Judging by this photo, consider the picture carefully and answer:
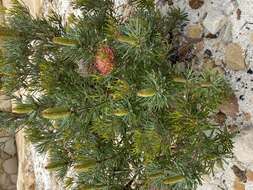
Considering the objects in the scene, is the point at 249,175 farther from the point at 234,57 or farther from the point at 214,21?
the point at 214,21

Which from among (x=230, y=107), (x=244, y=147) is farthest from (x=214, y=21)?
(x=244, y=147)

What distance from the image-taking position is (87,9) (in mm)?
1854

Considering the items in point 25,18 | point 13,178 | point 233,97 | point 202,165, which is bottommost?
point 13,178

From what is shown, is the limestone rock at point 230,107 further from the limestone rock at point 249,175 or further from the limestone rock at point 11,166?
the limestone rock at point 11,166

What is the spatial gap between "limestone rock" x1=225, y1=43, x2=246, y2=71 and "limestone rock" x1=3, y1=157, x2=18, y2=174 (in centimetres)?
369

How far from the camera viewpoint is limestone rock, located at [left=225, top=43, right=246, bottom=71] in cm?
181

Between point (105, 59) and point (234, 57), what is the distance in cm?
53

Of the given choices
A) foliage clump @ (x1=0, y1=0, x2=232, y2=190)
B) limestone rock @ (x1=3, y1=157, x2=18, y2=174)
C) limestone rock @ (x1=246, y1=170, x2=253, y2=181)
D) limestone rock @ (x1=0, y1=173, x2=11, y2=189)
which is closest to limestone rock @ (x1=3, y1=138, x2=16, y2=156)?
limestone rock @ (x1=3, y1=157, x2=18, y2=174)

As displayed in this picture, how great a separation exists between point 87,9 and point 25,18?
25 cm

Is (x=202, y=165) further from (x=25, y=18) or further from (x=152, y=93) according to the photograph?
(x=25, y=18)

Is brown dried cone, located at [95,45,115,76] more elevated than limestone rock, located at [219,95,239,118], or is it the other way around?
brown dried cone, located at [95,45,115,76]

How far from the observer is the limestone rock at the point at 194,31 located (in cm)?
193

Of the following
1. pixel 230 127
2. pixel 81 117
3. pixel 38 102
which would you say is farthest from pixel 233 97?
pixel 38 102

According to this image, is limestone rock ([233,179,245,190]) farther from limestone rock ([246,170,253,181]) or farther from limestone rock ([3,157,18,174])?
limestone rock ([3,157,18,174])
